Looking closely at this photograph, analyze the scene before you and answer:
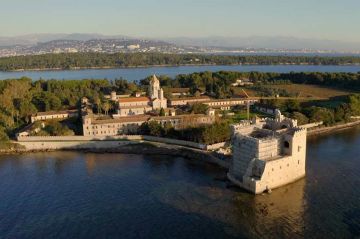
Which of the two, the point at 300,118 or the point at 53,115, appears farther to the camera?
the point at 53,115

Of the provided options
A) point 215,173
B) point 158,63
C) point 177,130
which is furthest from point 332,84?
point 158,63

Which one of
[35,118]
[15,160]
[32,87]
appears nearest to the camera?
[15,160]

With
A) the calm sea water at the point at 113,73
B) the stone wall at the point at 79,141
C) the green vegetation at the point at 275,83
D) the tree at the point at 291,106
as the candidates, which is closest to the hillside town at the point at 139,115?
the stone wall at the point at 79,141

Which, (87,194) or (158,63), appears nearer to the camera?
(87,194)

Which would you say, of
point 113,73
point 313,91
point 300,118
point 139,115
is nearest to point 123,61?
point 113,73

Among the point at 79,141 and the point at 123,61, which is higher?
the point at 123,61

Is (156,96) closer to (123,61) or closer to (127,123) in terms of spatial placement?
(127,123)

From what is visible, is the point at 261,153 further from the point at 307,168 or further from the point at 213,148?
the point at 213,148
